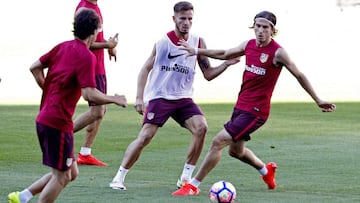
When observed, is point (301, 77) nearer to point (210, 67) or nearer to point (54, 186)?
point (210, 67)

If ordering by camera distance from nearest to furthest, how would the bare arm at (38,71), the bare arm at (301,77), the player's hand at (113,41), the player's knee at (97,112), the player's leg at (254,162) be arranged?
the bare arm at (38,71) → the bare arm at (301,77) → the player's leg at (254,162) → the player's hand at (113,41) → the player's knee at (97,112)

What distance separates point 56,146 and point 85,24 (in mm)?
1078

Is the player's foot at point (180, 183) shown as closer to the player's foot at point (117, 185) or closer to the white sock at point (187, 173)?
the white sock at point (187, 173)

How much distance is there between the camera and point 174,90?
472 inches

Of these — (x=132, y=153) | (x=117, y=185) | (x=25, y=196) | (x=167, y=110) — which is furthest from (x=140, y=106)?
(x=25, y=196)

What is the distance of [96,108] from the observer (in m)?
14.0

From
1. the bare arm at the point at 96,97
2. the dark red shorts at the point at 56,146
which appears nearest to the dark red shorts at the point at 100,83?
the dark red shorts at the point at 56,146

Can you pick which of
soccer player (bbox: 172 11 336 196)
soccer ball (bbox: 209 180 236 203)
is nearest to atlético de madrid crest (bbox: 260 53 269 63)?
soccer player (bbox: 172 11 336 196)

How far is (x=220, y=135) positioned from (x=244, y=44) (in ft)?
3.45

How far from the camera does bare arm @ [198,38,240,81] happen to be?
11836 mm

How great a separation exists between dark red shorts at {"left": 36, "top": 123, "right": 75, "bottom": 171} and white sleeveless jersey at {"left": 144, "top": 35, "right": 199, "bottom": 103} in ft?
8.98

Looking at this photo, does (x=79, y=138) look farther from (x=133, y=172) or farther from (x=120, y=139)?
(x=133, y=172)

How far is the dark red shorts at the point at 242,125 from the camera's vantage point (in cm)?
1144

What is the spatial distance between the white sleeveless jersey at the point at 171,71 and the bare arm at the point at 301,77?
111 centimetres
